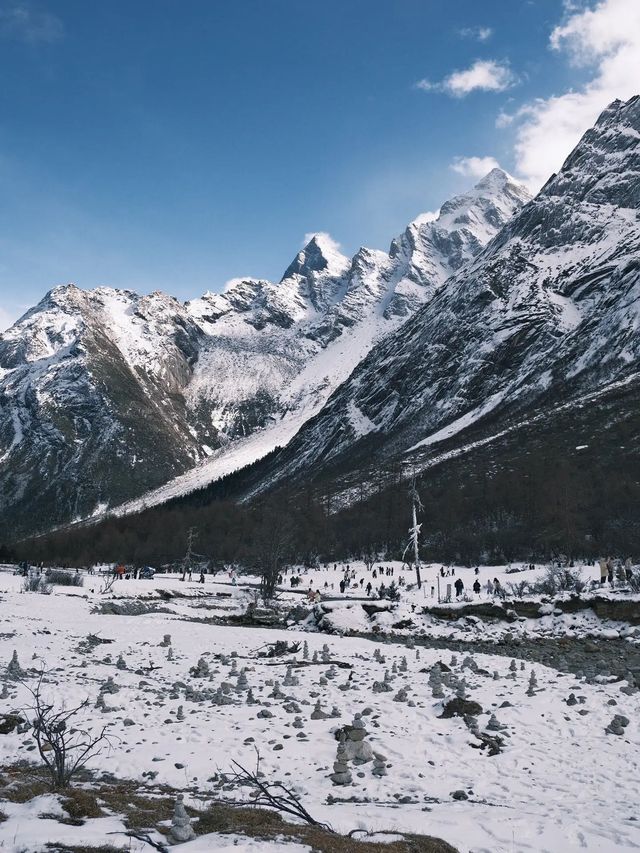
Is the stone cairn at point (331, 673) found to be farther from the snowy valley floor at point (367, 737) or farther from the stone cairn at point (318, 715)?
the stone cairn at point (318, 715)

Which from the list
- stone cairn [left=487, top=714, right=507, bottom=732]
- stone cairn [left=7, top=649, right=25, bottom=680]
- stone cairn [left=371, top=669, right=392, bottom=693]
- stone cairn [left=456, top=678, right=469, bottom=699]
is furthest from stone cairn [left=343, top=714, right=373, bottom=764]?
stone cairn [left=7, top=649, right=25, bottom=680]

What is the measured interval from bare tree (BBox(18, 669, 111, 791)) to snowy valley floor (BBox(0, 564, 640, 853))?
377mm

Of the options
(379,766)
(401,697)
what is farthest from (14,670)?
(379,766)

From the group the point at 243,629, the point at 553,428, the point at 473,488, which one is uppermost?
the point at 553,428

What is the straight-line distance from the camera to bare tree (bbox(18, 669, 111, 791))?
8.99 m

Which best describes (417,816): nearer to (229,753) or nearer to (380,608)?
(229,753)

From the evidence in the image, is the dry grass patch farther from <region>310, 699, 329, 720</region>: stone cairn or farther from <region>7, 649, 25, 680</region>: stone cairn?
<region>7, 649, 25, 680</region>: stone cairn

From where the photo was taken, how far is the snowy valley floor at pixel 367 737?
8062 millimetres

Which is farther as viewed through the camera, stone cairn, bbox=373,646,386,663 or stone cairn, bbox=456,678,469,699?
stone cairn, bbox=373,646,386,663

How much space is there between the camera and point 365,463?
611ft

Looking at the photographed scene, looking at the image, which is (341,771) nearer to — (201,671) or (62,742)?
(62,742)

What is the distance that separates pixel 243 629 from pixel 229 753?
2276 centimetres

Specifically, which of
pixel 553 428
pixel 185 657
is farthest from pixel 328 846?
pixel 553 428

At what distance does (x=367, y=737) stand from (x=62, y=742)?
6.58 meters
